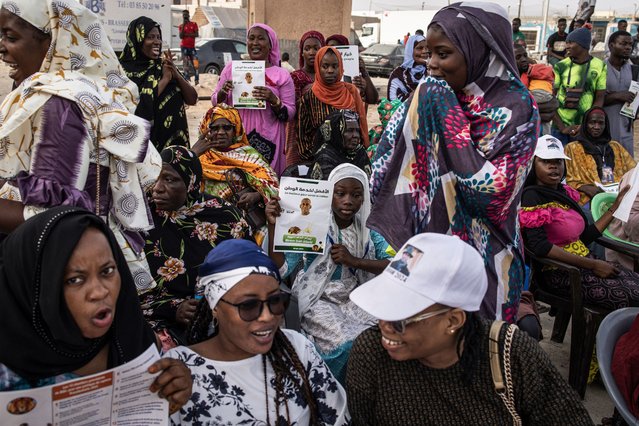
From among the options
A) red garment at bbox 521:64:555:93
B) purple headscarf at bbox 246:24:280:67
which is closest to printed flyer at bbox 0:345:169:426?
purple headscarf at bbox 246:24:280:67

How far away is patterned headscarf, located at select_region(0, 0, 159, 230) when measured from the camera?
2.19 m

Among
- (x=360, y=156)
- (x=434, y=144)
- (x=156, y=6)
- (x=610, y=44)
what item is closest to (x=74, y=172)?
(x=434, y=144)

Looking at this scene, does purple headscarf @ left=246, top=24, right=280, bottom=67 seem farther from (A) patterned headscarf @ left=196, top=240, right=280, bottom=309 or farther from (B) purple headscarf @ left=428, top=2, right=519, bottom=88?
(A) patterned headscarf @ left=196, top=240, right=280, bottom=309

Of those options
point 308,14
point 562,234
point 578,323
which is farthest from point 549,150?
point 308,14

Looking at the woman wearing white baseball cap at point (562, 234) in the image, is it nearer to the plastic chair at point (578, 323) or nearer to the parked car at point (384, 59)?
the plastic chair at point (578, 323)

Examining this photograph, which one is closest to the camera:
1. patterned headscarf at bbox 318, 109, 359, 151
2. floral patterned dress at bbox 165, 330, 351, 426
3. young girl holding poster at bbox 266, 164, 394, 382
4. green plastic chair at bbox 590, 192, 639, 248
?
floral patterned dress at bbox 165, 330, 351, 426

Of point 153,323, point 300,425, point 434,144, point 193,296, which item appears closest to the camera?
point 300,425

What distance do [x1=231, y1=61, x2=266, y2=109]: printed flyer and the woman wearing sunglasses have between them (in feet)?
10.7

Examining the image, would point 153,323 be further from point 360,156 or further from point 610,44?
point 610,44

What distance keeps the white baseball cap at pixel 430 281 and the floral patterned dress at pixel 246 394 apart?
50 cm

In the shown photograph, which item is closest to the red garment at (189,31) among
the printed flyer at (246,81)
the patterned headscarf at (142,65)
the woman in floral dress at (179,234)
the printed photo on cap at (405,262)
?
the patterned headscarf at (142,65)

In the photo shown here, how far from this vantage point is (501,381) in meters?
2.14

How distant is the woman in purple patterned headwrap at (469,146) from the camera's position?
2.58m

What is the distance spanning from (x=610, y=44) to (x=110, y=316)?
8.40 m
